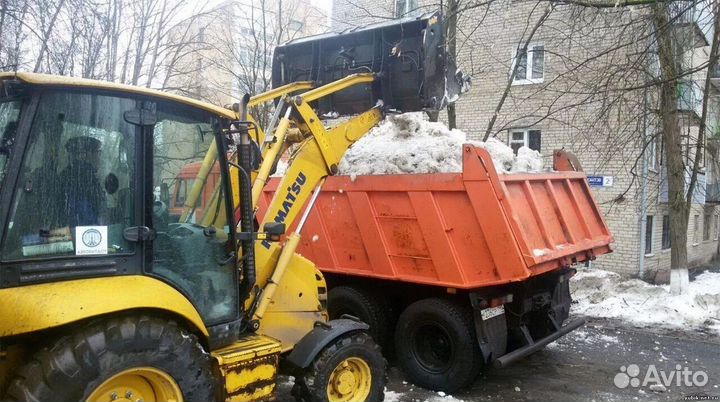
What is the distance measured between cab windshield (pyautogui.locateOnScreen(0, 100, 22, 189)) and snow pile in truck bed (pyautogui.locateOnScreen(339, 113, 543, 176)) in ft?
11.4

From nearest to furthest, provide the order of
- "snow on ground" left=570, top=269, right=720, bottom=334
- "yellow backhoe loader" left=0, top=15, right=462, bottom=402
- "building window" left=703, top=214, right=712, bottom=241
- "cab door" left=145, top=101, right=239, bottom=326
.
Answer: "yellow backhoe loader" left=0, top=15, right=462, bottom=402
"cab door" left=145, top=101, right=239, bottom=326
"snow on ground" left=570, top=269, right=720, bottom=334
"building window" left=703, top=214, right=712, bottom=241

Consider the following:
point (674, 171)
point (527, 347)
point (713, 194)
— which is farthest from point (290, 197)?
point (713, 194)

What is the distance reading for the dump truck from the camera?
16.2 feet

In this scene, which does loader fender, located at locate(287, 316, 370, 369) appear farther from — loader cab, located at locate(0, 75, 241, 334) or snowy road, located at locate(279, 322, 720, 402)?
snowy road, located at locate(279, 322, 720, 402)

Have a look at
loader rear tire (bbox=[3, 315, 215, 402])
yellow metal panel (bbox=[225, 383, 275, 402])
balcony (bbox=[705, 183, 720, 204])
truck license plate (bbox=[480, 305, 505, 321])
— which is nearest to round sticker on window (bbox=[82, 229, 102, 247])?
loader rear tire (bbox=[3, 315, 215, 402])

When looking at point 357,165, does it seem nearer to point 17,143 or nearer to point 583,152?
point 17,143

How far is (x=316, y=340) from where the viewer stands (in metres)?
4.08

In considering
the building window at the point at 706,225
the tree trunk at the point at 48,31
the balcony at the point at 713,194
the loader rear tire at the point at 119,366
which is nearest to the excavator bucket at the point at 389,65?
the loader rear tire at the point at 119,366

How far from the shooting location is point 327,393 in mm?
4039

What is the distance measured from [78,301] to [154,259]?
559 mm

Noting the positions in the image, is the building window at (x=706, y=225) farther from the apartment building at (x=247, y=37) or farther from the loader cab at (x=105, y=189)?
the loader cab at (x=105, y=189)

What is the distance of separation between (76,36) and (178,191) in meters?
9.03

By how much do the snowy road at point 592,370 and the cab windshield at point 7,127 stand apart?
10.1ft

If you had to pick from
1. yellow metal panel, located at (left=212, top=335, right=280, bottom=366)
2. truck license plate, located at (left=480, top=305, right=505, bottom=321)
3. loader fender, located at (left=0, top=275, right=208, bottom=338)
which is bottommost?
truck license plate, located at (left=480, top=305, right=505, bottom=321)
